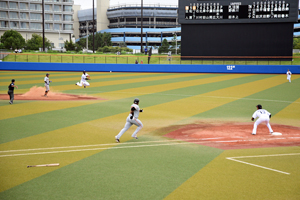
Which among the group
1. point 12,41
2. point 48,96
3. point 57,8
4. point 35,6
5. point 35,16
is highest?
point 57,8

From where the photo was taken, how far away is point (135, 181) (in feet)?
27.1

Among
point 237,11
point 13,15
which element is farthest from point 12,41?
point 237,11

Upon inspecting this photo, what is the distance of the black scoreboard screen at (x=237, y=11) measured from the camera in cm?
4744

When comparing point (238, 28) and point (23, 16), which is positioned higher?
point (23, 16)

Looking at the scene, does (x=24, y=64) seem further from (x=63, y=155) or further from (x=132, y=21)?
(x=132, y=21)

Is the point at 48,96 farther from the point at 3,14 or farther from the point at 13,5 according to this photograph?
the point at 13,5

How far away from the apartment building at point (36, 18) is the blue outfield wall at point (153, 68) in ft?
198

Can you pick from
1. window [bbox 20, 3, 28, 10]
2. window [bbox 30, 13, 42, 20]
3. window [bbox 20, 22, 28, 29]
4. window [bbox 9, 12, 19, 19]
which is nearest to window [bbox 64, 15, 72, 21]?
window [bbox 30, 13, 42, 20]

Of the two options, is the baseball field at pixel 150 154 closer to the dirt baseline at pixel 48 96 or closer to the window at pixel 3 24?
the dirt baseline at pixel 48 96

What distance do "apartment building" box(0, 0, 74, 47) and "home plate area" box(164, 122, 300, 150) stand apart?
350 feet

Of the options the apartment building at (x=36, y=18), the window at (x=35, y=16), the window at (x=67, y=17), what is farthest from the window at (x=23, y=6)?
the window at (x=67, y=17)

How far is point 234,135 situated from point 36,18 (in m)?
113

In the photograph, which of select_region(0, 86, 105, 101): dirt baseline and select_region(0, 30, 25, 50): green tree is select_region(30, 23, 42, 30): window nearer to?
select_region(0, 30, 25, 50): green tree

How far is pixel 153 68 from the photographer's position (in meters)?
54.2
